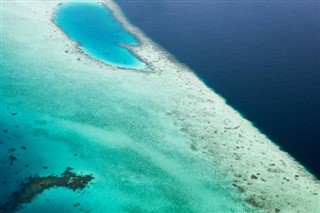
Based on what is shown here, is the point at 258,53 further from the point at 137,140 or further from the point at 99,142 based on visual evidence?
the point at 99,142

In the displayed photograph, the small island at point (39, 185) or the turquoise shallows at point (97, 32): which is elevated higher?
the turquoise shallows at point (97, 32)

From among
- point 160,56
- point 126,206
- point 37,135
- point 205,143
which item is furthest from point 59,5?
point 126,206

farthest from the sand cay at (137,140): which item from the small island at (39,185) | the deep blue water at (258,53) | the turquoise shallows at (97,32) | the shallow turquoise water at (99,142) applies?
the deep blue water at (258,53)

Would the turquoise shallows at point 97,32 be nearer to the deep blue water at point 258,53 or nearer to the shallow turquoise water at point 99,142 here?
the shallow turquoise water at point 99,142

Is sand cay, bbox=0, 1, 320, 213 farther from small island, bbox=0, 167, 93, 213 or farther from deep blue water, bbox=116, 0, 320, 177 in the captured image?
deep blue water, bbox=116, 0, 320, 177

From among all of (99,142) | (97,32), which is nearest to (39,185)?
(99,142)
